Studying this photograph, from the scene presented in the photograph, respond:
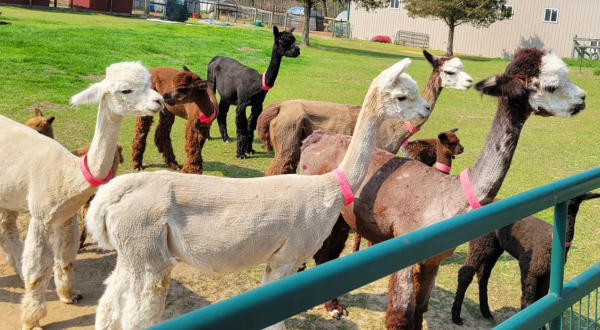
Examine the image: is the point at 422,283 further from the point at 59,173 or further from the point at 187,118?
the point at 187,118

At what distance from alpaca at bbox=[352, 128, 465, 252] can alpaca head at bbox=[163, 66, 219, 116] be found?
103 inches

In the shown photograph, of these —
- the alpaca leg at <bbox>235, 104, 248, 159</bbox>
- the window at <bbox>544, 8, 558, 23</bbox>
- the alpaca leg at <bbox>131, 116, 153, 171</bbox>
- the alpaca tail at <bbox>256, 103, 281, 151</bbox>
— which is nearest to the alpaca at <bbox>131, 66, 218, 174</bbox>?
the alpaca leg at <bbox>131, 116, 153, 171</bbox>

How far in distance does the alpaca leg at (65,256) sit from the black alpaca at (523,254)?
3081 millimetres

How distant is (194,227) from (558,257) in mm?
1834

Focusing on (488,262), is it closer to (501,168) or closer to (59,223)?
(501,168)

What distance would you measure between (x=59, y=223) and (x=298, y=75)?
14.6 m

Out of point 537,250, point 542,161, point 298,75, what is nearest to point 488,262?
point 537,250

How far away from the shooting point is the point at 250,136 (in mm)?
9805

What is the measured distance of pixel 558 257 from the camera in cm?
253

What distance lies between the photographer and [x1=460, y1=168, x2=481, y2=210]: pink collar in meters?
3.86

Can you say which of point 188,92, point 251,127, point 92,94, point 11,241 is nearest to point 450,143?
point 188,92

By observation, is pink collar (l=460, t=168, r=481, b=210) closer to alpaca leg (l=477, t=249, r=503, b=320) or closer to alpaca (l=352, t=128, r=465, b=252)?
alpaca leg (l=477, t=249, r=503, b=320)

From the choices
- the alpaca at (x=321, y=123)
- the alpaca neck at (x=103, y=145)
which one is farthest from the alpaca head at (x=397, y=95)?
the alpaca at (x=321, y=123)

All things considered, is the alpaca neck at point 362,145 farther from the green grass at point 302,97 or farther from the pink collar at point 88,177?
the pink collar at point 88,177
